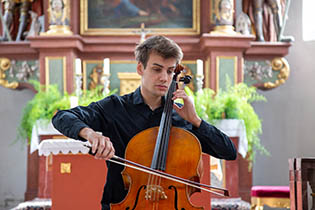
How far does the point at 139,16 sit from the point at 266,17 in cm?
167

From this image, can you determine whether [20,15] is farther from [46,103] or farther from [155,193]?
[155,193]

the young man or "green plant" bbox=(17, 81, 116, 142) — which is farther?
"green plant" bbox=(17, 81, 116, 142)

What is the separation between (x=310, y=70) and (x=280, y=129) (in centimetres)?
89

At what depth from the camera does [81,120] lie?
86.0 inches

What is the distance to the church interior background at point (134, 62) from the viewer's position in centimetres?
655

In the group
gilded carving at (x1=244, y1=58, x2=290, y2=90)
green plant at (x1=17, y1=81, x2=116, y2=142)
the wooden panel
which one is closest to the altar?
the wooden panel

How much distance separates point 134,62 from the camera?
6.89m

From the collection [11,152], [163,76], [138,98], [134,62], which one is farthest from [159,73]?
[11,152]

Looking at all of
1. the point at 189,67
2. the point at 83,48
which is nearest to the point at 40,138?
the point at 83,48

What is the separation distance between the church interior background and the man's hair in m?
3.90

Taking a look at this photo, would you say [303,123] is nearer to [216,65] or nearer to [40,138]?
[216,65]

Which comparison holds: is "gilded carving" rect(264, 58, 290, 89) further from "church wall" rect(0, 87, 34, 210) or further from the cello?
the cello

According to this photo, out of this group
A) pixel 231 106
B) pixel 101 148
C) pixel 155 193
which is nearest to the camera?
pixel 101 148

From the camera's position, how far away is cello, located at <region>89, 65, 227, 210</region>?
206 centimetres
